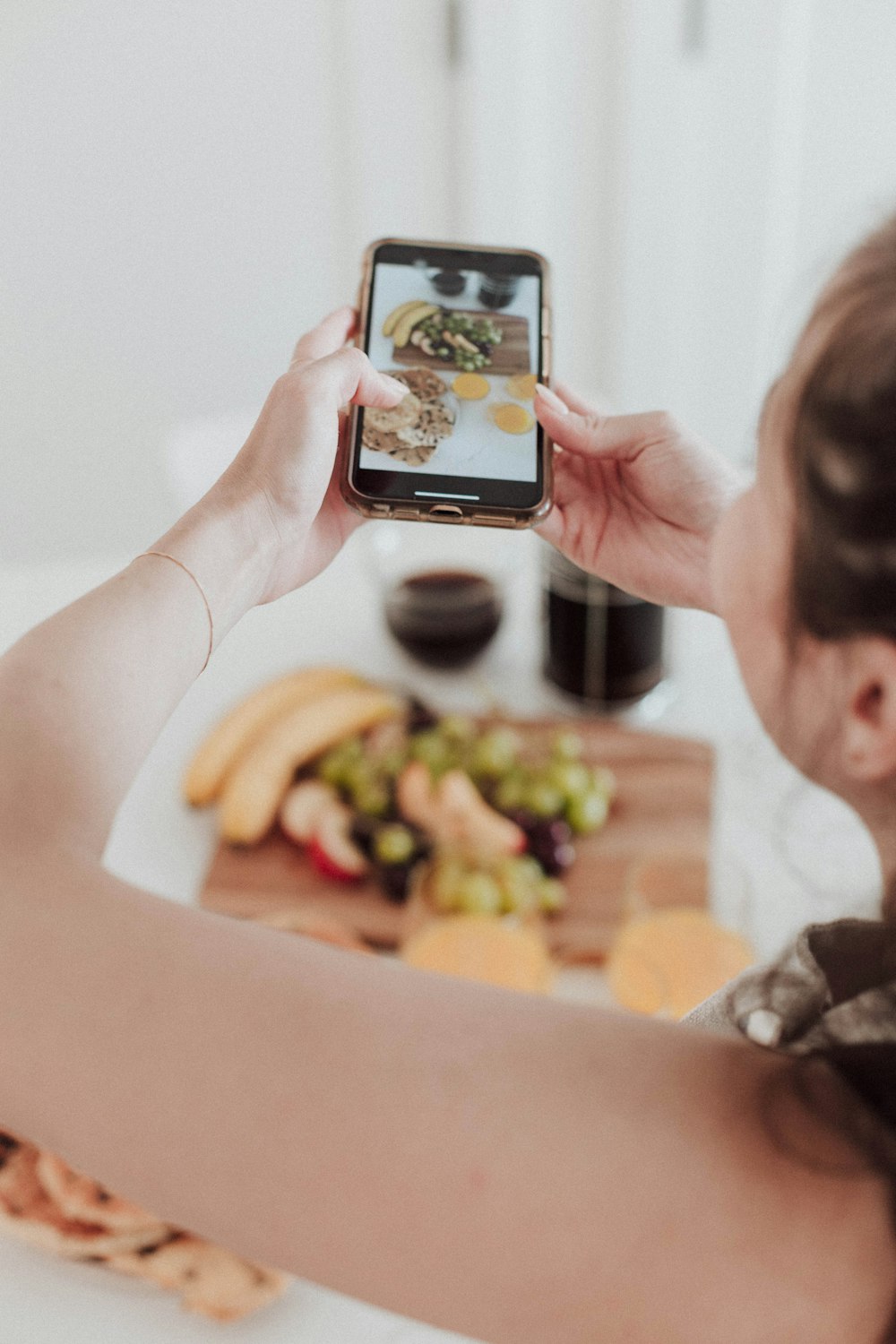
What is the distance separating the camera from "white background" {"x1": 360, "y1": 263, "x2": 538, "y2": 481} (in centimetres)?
68

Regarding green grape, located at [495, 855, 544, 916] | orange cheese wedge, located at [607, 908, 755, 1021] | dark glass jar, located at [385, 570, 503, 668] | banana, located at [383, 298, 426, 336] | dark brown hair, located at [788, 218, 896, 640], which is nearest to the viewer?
dark brown hair, located at [788, 218, 896, 640]

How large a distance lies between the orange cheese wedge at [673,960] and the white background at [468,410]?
44 cm

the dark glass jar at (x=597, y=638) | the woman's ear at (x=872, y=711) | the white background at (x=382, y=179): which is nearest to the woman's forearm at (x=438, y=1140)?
the woman's ear at (x=872, y=711)

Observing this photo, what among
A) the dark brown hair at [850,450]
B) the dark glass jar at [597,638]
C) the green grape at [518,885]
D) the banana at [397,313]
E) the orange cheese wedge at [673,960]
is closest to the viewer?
the dark brown hair at [850,450]

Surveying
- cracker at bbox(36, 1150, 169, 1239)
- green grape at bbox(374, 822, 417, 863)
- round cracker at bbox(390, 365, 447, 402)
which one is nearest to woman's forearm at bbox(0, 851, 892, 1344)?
cracker at bbox(36, 1150, 169, 1239)

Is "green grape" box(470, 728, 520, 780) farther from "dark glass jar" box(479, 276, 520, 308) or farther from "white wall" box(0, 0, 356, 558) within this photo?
"white wall" box(0, 0, 356, 558)

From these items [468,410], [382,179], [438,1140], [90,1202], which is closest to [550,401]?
A: [468,410]

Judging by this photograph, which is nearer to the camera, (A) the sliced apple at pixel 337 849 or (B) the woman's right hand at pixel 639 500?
(B) the woman's right hand at pixel 639 500

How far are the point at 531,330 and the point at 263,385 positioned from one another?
1.82 meters

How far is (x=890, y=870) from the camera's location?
0.48 meters

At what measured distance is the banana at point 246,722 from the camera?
3.73ft

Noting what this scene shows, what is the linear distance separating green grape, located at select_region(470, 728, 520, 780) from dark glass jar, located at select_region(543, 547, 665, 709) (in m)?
0.13

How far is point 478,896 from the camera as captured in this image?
98cm

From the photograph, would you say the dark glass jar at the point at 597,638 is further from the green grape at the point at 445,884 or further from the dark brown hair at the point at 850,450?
the dark brown hair at the point at 850,450
